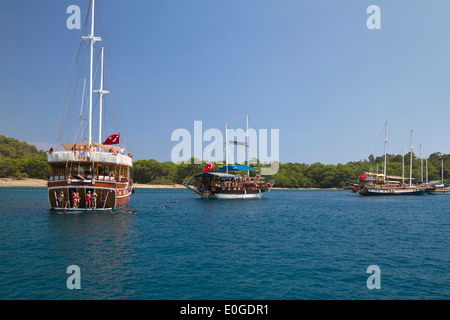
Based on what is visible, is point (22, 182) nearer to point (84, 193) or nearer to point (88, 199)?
point (88, 199)

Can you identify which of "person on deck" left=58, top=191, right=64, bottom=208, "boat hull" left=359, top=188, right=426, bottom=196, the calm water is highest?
"person on deck" left=58, top=191, right=64, bottom=208

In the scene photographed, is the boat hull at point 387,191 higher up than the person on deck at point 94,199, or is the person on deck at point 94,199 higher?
the person on deck at point 94,199

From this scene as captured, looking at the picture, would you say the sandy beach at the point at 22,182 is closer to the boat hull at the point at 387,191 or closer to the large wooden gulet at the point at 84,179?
the large wooden gulet at the point at 84,179

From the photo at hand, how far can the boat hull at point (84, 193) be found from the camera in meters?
37.4

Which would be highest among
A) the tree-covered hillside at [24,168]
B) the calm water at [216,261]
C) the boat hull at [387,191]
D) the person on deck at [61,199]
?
the tree-covered hillside at [24,168]

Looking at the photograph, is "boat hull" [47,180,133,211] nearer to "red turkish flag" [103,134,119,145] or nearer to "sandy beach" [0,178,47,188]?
"red turkish flag" [103,134,119,145]

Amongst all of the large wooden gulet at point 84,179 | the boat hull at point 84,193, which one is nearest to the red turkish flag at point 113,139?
the large wooden gulet at point 84,179

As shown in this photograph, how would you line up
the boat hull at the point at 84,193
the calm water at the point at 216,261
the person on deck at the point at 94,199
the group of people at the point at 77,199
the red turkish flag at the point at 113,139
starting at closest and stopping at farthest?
the calm water at the point at 216,261 < the boat hull at the point at 84,193 < the group of people at the point at 77,199 < the person on deck at the point at 94,199 < the red turkish flag at the point at 113,139

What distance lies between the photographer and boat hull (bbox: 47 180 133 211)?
123 ft

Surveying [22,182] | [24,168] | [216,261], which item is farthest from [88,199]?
[24,168]

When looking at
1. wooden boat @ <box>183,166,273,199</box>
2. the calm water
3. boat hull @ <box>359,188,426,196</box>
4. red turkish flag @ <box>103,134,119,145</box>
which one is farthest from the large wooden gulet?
boat hull @ <box>359,188,426,196</box>

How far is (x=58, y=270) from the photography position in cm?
1562
